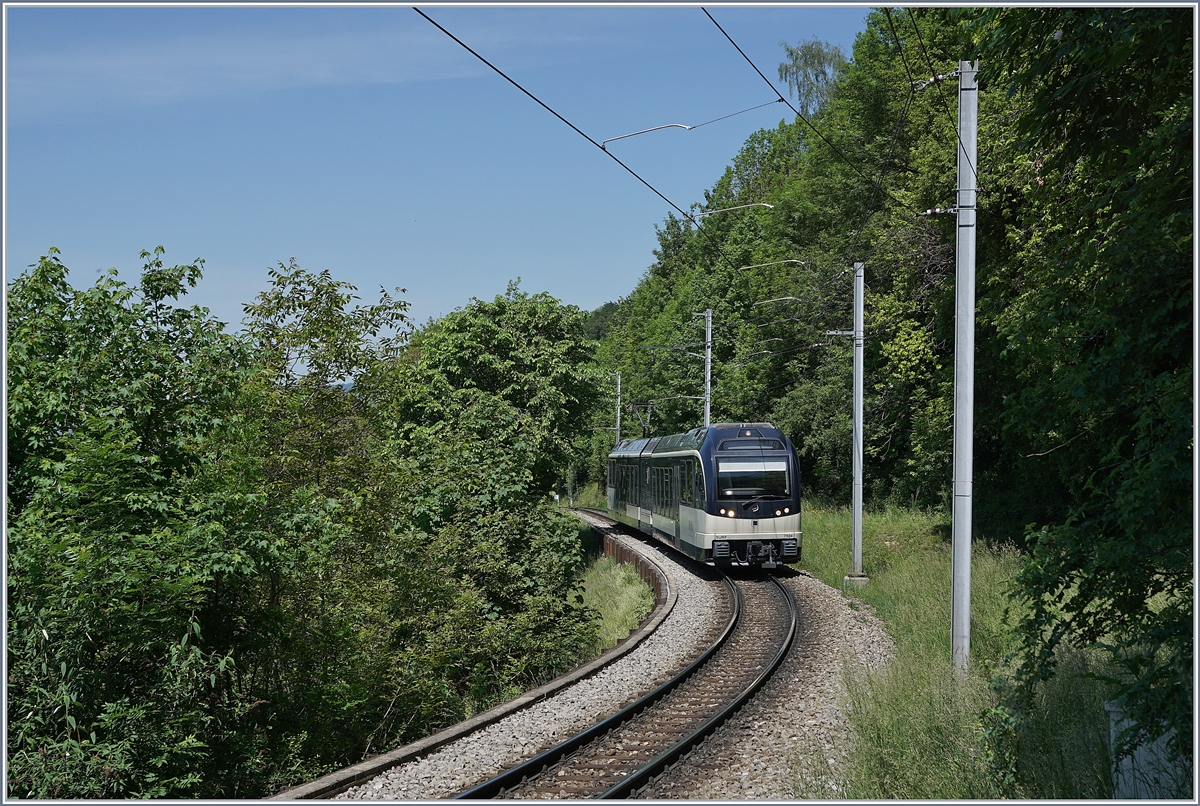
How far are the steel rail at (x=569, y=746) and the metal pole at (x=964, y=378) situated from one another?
3364 millimetres

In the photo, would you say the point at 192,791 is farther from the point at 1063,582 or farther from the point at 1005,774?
the point at 1063,582

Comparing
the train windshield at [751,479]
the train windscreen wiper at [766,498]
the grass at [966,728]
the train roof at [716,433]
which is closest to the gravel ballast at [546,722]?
the grass at [966,728]

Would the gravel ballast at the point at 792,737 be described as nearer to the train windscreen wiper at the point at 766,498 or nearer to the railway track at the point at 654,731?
the railway track at the point at 654,731

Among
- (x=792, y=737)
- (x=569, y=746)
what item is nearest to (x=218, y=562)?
(x=569, y=746)

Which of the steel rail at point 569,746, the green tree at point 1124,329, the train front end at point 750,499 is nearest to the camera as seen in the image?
the green tree at point 1124,329

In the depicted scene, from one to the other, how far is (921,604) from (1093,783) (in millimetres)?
9064

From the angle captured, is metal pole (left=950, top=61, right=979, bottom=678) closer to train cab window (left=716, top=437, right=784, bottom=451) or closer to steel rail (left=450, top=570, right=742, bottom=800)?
steel rail (left=450, top=570, right=742, bottom=800)

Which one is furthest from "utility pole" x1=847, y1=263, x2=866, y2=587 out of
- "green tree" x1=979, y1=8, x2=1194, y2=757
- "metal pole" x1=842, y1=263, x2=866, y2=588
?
"green tree" x1=979, y1=8, x2=1194, y2=757

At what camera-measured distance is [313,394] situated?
13.2m

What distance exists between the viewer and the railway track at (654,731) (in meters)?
7.96

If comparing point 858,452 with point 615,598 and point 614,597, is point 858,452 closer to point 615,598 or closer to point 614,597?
point 615,598

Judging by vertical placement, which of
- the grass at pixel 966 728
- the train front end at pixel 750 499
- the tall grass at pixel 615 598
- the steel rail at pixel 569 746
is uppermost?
the train front end at pixel 750 499

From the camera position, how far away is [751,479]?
2042 centimetres

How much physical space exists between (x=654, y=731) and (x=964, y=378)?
5.16 metres
